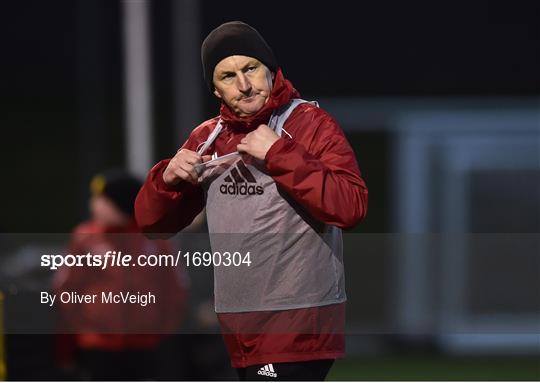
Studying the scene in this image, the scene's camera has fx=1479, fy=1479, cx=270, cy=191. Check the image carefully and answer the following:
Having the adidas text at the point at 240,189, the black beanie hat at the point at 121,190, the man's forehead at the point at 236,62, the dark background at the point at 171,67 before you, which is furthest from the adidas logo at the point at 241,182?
the dark background at the point at 171,67

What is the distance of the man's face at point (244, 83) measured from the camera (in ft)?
12.9

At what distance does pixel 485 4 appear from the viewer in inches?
675

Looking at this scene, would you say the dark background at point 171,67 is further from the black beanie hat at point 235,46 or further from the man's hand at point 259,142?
the man's hand at point 259,142

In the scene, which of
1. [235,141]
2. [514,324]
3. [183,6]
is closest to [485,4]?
[183,6]

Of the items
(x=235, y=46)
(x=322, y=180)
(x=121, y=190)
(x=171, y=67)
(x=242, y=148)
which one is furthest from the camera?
(x=171, y=67)

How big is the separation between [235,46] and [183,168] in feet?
1.17

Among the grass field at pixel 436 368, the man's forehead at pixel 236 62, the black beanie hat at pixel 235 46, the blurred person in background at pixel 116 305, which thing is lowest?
the grass field at pixel 436 368

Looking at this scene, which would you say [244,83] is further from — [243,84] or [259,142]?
[259,142]

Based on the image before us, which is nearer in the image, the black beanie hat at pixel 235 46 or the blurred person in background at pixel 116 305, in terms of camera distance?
the black beanie hat at pixel 235 46

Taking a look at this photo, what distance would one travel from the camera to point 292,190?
3781 millimetres

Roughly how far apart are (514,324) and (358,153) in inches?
157

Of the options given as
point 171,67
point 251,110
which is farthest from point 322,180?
point 171,67

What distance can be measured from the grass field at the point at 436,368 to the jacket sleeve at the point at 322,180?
723 cm

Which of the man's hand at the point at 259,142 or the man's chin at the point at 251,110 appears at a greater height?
the man's chin at the point at 251,110
